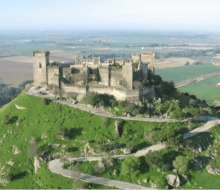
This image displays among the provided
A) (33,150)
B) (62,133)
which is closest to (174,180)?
(62,133)

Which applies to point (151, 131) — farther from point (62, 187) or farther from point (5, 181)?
point (5, 181)

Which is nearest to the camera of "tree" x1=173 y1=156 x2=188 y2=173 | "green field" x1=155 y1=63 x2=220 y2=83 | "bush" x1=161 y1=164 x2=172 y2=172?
"tree" x1=173 y1=156 x2=188 y2=173

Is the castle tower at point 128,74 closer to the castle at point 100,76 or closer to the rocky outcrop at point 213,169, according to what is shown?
the castle at point 100,76

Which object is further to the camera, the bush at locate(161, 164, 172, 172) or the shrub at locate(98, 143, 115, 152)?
the shrub at locate(98, 143, 115, 152)

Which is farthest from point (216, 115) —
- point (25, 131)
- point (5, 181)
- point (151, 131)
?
point (5, 181)

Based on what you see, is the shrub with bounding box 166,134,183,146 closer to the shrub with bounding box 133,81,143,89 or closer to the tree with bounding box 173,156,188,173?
the tree with bounding box 173,156,188,173

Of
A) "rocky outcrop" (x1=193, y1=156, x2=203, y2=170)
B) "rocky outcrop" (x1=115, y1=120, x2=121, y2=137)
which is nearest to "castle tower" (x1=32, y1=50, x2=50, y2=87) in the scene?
"rocky outcrop" (x1=115, y1=120, x2=121, y2=137)

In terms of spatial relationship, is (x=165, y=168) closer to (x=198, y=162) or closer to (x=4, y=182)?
(x=198, y=162)
